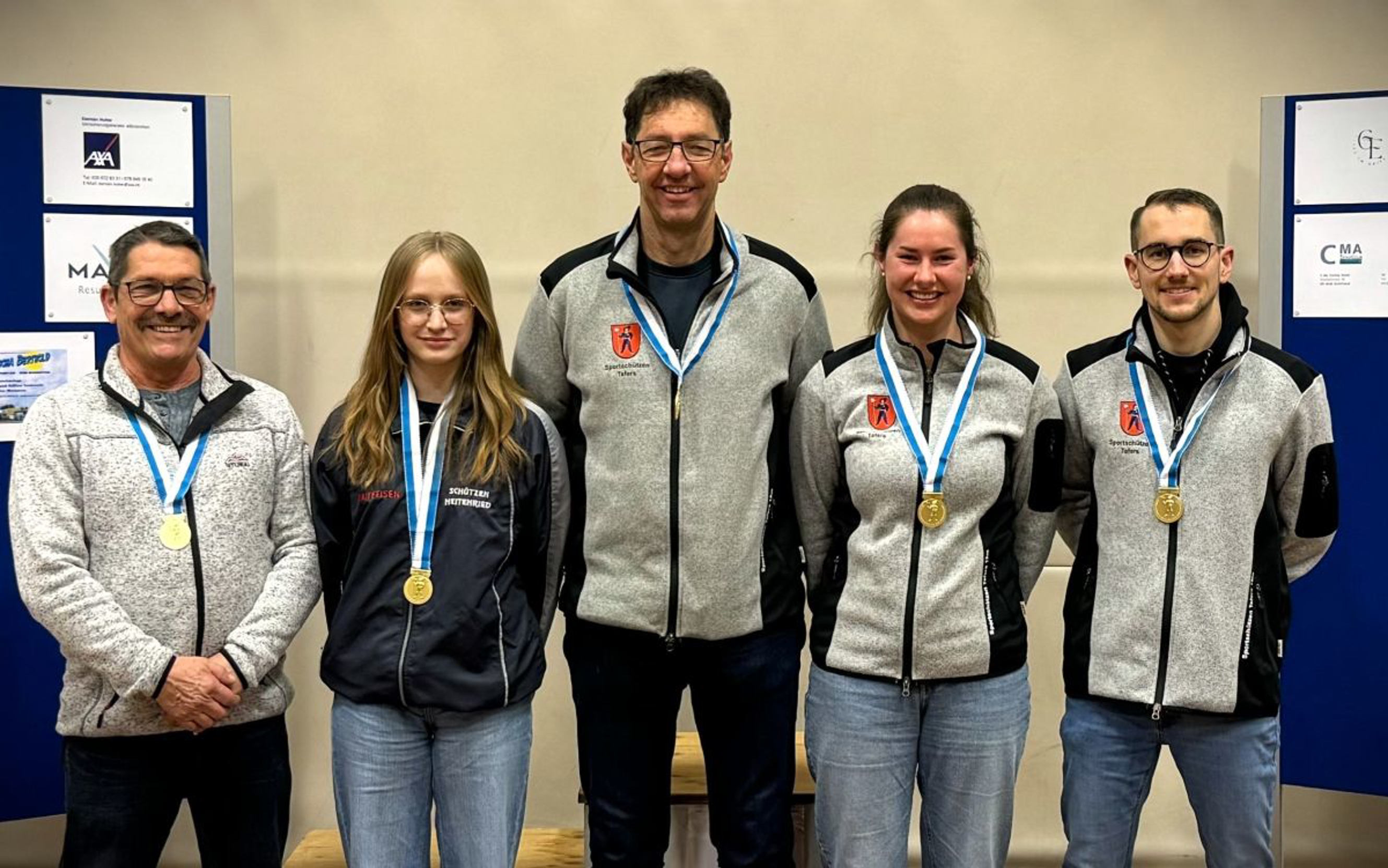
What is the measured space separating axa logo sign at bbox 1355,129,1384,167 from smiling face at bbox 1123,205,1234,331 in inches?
44.8

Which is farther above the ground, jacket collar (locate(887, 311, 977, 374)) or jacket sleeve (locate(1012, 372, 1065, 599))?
jacket collar (locate(887, 311, 977, 374))

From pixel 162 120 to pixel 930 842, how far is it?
2.87 metres

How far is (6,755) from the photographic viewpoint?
3.46 metres

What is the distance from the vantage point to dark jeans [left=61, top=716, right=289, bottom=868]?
2.55 metres

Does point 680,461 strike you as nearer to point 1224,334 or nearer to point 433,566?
point 433,566

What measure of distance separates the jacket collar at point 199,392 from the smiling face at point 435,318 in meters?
0.44

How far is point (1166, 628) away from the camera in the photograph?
2.60m

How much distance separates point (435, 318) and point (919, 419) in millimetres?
1093

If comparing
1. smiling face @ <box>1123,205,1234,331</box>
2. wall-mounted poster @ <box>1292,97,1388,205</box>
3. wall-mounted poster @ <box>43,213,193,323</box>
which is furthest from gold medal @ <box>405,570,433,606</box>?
wall-mounted poster @ <box>1292,97,1388,205</box>

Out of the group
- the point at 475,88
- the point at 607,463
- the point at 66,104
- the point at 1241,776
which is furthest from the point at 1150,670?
the point at 66,104

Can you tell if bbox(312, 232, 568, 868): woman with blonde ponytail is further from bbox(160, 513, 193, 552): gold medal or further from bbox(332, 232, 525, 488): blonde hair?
bbox(160, 513, 193, 552): gold medal

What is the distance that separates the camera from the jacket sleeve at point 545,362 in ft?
9.32

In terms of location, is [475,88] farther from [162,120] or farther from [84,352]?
[84,352]

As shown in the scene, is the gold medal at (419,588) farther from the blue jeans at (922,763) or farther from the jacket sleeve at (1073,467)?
the jacket sleeve at (1073,467)
